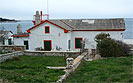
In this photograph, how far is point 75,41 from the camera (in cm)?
2439

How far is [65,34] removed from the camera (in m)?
22.5

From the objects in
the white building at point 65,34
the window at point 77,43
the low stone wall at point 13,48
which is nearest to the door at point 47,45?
the white building at point 65,34

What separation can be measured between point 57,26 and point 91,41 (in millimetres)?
4831

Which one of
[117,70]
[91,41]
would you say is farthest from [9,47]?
[117,70]

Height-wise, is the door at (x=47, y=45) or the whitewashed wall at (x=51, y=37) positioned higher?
the whitewashed wall at (x=51, y=37)

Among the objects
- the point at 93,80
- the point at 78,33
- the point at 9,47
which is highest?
the point at 78,33

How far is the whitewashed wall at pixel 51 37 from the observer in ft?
74.2

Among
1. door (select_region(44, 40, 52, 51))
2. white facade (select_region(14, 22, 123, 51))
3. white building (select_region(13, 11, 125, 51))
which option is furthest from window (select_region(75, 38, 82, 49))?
door (select_region(44, 40, 52, 51))

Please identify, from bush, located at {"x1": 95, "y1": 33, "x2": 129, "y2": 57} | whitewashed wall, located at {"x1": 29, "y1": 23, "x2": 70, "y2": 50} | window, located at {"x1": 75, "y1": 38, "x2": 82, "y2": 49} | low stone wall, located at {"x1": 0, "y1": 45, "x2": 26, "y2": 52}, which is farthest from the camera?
window, located at {"x1": 75, "y1": 38, "x2": 82, "y2": 49}

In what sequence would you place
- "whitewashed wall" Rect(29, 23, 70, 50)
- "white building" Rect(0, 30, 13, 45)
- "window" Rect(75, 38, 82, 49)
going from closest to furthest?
"whitewashed wall" Rect(29, 23, 70, 50) → "window" Rect(75, 38, 82, 49) → "white building" Rect(0, 30, 13, 45)

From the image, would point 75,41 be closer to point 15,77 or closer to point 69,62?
point 69,62

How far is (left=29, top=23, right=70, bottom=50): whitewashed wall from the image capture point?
22625 mm

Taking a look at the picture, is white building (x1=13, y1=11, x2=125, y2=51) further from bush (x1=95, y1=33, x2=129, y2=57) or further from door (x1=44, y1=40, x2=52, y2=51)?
bush (x1=95, y1=33, x2=129, y2=57)

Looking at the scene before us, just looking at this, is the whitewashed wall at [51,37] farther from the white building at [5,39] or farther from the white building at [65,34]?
the white building at [5,39]
